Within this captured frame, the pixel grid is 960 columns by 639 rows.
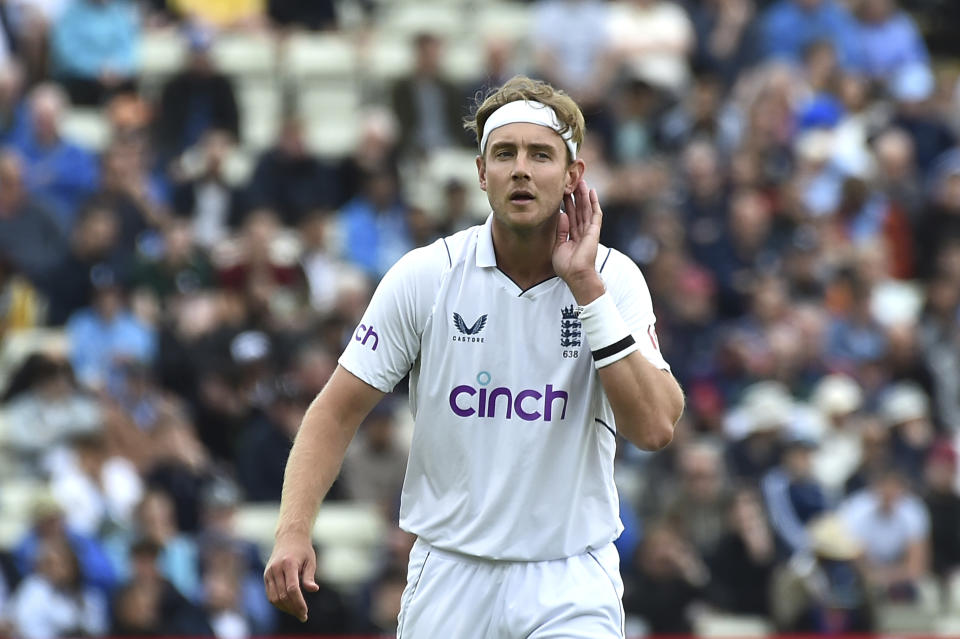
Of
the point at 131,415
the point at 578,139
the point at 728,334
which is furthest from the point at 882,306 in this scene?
the point at 578,139

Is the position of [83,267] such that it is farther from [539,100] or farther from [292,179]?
[539,100]

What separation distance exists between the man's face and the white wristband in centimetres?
34

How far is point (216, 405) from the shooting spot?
44.2ft

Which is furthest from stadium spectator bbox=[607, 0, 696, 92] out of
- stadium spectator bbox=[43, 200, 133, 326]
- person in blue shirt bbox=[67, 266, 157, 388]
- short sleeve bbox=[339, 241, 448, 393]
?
short sleeve bbox=[339, 241, 448, 393]

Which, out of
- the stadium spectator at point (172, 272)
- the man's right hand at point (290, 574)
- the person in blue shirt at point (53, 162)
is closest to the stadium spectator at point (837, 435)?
the stadium spectator at point (172, 272)

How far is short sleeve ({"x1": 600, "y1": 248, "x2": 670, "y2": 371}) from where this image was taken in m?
5.75

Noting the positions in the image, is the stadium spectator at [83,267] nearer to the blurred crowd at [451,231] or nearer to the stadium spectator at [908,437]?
the blurred crowd at [451,231]

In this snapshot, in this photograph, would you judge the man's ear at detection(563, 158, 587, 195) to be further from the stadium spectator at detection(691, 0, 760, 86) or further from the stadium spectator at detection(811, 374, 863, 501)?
the stadium spectator at detection(691, 0, 760, 86)

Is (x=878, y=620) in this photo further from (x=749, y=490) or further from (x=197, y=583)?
(x=197, y=583)

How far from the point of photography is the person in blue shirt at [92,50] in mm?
16625

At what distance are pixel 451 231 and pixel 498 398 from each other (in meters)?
9.45

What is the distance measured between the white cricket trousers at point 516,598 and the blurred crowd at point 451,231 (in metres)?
6.06

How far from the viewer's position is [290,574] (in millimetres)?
5445

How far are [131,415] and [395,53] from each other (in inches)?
234
